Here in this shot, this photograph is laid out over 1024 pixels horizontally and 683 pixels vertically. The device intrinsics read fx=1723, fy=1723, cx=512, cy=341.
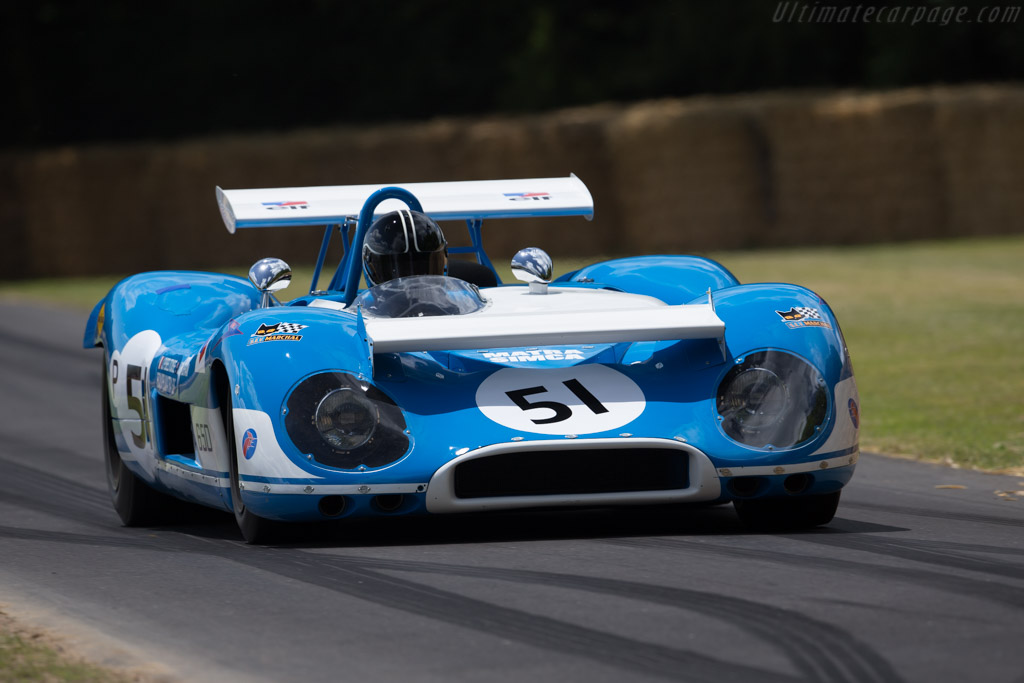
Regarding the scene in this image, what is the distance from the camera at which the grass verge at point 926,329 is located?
30.6ft

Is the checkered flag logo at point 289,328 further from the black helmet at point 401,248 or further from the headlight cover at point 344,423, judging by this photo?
the black helmet at point 401,248

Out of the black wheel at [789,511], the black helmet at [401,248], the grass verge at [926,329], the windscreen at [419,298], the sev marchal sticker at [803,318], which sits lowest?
the grass verge at [926,329]

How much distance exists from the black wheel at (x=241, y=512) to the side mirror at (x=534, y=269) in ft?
5.00

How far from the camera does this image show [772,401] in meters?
5.94

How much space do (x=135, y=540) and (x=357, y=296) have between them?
1.27 m

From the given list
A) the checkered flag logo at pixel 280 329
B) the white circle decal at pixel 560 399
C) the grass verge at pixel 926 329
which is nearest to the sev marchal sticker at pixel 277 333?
the checkered flag logo at pixel 280 329

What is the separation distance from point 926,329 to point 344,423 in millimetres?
10643

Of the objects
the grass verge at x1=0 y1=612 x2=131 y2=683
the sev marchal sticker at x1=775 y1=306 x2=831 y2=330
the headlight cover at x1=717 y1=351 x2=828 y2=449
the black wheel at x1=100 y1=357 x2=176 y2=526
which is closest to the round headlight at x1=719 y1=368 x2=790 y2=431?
the headlight cover at x1=717 y1=351 x2=828 y2=449

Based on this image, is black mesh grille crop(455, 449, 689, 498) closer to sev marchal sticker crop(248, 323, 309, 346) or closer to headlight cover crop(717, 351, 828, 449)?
headlight cover crop(717, 351, 828, 449)

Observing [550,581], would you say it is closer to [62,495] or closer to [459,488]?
[459,488]

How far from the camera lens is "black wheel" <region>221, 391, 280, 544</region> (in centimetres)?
608

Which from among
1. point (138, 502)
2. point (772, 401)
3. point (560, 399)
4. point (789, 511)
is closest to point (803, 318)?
point (772, 401)

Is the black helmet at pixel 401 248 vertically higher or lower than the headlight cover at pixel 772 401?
higher

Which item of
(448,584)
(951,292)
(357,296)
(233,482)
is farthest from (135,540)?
(951,292)
